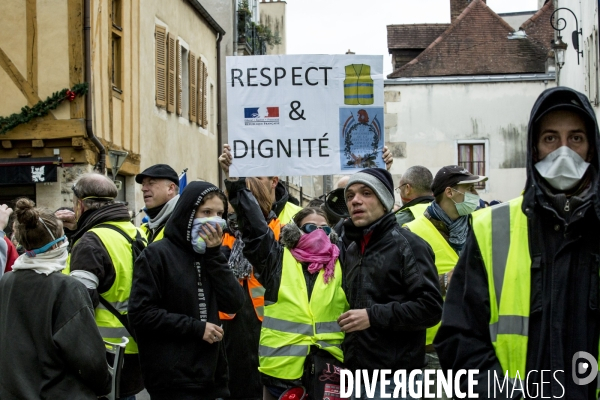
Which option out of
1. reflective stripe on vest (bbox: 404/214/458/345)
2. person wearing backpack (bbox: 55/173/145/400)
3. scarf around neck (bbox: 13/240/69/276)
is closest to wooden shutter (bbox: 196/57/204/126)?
person wearing backpack (bbox: 55/173/145/400)

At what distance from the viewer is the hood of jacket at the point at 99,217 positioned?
6.84 metres

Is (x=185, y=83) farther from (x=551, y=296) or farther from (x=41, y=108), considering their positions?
(x=551, y=296)

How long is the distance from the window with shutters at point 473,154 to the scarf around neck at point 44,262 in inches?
1196

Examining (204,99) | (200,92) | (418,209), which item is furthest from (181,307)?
(204,99)

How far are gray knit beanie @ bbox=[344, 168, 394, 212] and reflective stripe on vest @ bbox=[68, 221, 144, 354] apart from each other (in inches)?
74.7

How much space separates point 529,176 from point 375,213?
2030 mm

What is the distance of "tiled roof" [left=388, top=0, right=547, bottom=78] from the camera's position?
120ft

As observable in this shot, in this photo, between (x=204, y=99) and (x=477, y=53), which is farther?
(x=477, y=53)

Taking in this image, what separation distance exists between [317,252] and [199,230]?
72cm

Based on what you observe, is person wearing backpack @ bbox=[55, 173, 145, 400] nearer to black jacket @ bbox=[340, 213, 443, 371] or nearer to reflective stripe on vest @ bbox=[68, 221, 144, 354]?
reflective stripe on vest @ bbox=[68, 221, 144, 354]

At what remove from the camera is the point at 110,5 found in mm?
20094

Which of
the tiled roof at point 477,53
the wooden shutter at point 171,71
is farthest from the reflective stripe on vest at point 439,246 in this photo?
the tiled roof at point 477,53

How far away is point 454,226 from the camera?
6855 mm

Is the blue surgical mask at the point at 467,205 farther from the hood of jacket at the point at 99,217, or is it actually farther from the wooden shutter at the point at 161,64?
the wooden shutter at the point at 161,64
